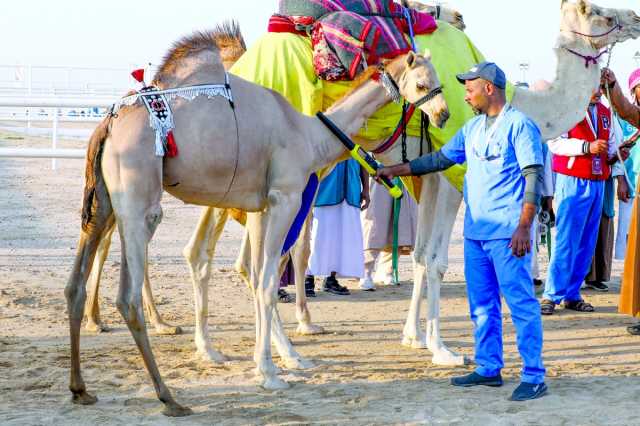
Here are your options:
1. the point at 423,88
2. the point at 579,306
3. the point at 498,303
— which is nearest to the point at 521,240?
the point at 498,303

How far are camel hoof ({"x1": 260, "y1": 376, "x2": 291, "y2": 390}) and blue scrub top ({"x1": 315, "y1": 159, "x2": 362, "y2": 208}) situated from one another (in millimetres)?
3996

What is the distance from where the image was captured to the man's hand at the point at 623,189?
9703 mm

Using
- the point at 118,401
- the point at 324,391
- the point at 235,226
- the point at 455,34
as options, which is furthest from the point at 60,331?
the point at 235,226

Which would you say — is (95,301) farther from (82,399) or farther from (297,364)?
(82,399)

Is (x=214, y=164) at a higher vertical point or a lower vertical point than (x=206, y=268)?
higher

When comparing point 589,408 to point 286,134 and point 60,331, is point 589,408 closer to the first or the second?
point 286,134

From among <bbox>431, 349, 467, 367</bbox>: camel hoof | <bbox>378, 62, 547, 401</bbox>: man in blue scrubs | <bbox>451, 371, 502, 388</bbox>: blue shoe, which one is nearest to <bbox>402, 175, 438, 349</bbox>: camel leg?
<bbox>431, 349, 467, 367</bbox>: camel hoof

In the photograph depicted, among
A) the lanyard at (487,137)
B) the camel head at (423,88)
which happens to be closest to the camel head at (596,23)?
the camel head at (423,88)

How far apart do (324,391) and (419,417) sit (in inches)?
33.7

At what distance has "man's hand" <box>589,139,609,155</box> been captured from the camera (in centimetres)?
888

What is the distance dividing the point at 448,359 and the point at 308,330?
151cm

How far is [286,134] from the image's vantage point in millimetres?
6473

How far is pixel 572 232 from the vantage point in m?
9.21

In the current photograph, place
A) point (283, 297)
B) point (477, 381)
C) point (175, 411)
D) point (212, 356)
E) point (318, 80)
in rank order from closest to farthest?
point (175, 411), point (477, 381), point (212, 356), point (318, 80), point (283, 297)
